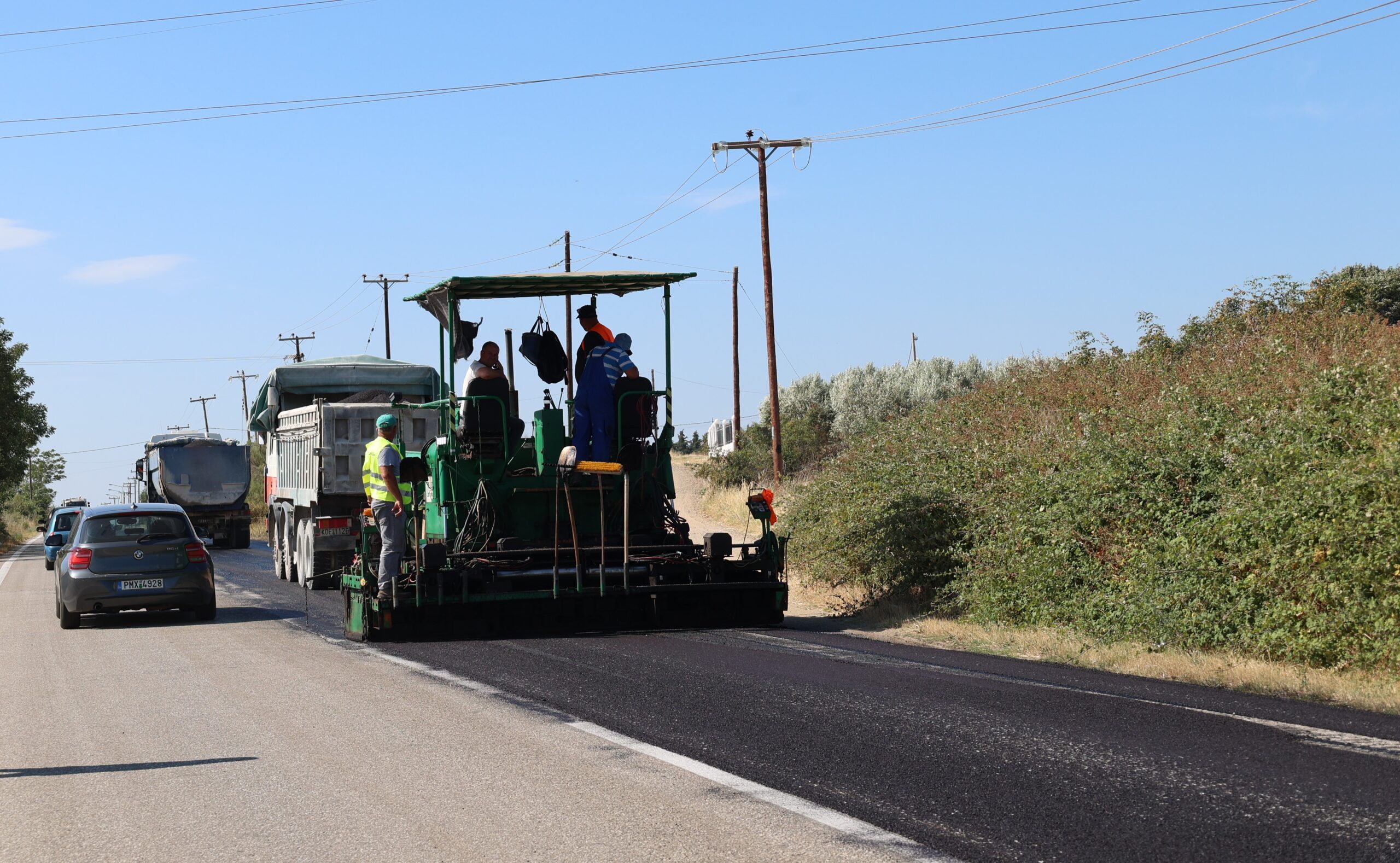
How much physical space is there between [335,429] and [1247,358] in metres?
13.3

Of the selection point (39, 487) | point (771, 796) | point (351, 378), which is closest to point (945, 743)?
point (771, 796)

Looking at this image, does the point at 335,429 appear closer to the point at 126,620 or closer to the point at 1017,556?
the point at 126,620

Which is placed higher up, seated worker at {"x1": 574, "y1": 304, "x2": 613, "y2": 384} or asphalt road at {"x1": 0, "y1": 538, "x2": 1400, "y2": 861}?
seated worker at {"x1": 574, "y1": 304, "x2": 613, "y2": 384}

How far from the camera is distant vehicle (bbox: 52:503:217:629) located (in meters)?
16.5

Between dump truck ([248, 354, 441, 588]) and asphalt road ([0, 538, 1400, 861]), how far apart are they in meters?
9.97

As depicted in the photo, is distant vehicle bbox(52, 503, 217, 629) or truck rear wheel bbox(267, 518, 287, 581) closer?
distant vehicle bbox(52, 503, 217, 629)

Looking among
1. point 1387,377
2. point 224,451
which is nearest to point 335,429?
point 1387,377

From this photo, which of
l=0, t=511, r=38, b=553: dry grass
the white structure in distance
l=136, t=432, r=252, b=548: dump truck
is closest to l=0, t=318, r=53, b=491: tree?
l=0, t=511, r=38, b=553: dry grass

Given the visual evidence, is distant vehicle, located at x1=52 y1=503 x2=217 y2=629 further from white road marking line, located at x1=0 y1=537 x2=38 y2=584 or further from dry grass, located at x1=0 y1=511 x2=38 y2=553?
dry grass, located at x1=0 y1=511 x2=38 y2=553

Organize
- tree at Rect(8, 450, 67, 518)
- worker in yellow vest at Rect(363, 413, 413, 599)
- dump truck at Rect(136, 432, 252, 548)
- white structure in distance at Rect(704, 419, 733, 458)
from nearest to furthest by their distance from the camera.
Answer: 1. worker in yellow vest at Rect(363, 413, 413, 599)
2. dump truck at Rect(136, 432, 252, 548)
3. white structure in distance at Rect(704, 419, 733, 458)
4. tree at Rect(8, 450, 67, 518)

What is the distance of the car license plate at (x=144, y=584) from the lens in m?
16.7

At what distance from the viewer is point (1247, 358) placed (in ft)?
56.6

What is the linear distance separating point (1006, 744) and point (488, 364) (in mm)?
7821

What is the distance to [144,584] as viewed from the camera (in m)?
16.8
